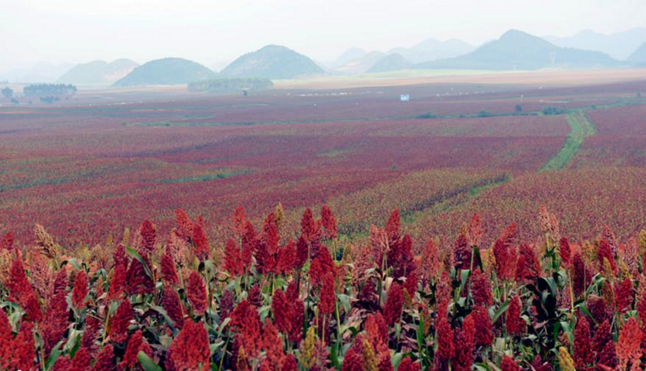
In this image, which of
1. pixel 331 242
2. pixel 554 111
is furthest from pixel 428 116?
pixel 331 242

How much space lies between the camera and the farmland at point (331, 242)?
141 inches

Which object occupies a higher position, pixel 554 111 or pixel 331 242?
pixel 331 242

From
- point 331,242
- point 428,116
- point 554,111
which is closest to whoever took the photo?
point 331,242

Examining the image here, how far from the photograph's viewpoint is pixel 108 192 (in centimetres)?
3562

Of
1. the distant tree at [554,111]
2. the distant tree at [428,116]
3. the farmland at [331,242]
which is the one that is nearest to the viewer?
the farmland at [331,242]

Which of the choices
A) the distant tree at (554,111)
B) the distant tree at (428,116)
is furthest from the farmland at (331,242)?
the distant tree at (428,116)

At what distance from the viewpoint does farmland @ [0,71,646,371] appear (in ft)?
11.8

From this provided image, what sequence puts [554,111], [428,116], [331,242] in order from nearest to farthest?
[331,242] → [554,111] → [428,116]

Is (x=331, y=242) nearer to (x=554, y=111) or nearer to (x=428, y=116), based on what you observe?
(x=428, y=116)

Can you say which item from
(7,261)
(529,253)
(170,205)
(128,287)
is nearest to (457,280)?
(529,253)

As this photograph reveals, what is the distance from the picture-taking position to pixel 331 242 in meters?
12.5

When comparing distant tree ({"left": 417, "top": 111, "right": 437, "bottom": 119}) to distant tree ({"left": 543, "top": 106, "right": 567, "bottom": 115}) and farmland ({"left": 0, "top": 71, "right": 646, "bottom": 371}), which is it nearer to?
farmland ({"left": 0, "top": 71, "right": 646, "bottom": 371})

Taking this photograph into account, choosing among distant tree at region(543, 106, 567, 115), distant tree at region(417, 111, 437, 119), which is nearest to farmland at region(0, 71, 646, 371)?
distant tree at region(543, 106, 567, 115)

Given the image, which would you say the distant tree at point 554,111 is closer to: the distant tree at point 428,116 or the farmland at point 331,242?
the farmland at point 331,242
